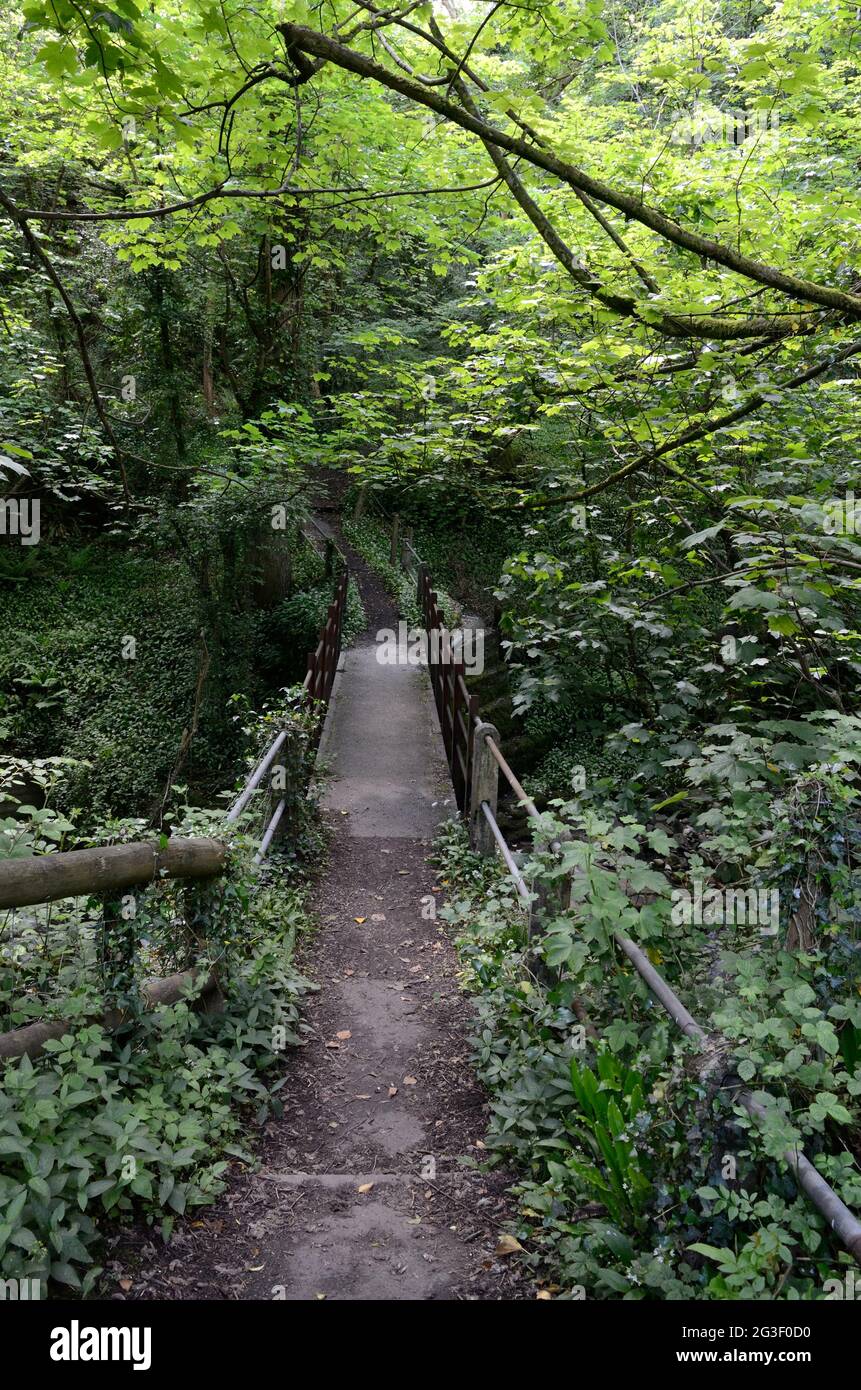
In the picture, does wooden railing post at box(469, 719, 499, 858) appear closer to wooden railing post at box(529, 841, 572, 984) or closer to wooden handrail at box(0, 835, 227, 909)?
wooden railing post at box(529, 841, 572, 984)

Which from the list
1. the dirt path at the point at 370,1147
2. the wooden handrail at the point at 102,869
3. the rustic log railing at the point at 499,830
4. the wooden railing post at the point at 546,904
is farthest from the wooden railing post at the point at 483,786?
the wooden handrail at the point at 102,869

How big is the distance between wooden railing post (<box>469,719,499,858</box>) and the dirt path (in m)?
0.55

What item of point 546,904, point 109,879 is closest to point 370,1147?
point 546,904

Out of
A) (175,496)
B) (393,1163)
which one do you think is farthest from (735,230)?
(175,496)

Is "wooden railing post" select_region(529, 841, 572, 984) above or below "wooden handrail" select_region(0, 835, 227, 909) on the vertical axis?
below

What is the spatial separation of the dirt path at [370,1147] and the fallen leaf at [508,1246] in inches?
1.2

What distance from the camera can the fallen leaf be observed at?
297cm

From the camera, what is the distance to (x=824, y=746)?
3.13 meters

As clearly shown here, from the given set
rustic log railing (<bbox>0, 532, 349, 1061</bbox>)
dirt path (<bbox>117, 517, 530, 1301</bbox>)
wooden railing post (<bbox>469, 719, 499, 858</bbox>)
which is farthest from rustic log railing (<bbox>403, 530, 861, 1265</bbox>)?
rustic log railing (<bbox>0, 532, 349, 1061</bbox>)

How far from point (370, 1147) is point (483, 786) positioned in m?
3.63

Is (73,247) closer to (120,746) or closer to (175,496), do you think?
(175,496)
